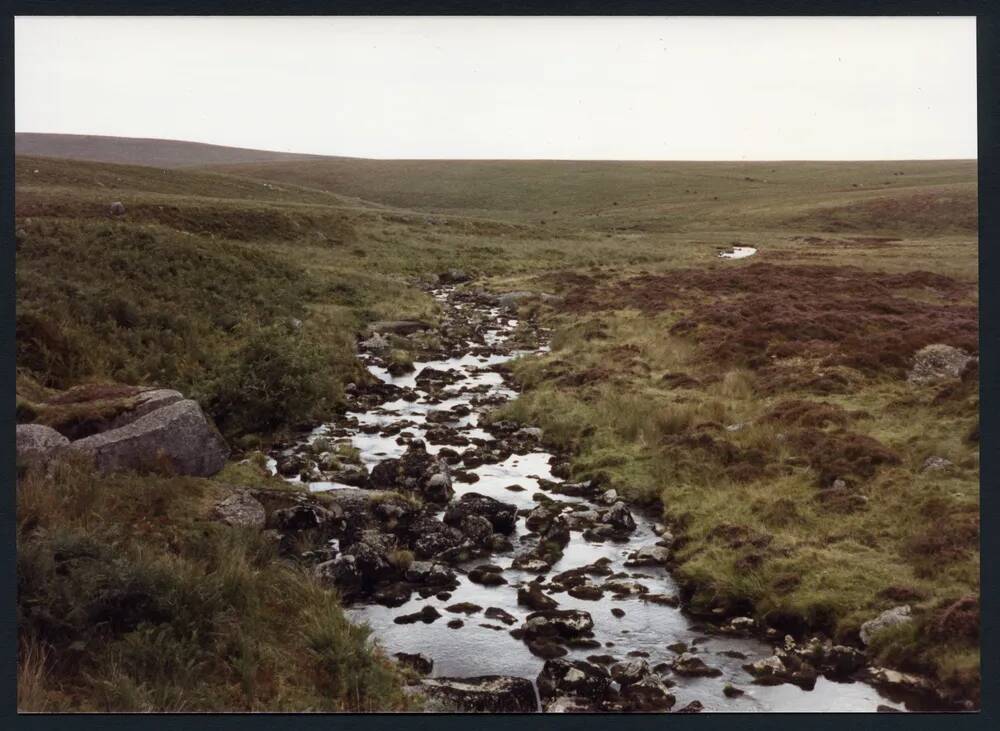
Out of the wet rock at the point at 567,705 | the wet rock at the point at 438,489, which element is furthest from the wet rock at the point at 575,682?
the wet rock at the point at 438,489

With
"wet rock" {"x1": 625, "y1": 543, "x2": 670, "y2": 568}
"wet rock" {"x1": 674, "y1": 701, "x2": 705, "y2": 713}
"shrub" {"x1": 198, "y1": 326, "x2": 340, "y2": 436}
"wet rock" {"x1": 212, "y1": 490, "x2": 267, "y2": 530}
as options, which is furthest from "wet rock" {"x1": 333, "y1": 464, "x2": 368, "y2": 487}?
"wet rock" {"x1": 674, "y1": 701, "x2": 705, "y2": 713}

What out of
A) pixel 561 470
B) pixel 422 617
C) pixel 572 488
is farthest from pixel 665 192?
pixel 422 617

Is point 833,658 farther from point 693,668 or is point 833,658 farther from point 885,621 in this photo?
point 693,668

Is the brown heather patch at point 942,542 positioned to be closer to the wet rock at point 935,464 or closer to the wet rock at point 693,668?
the wet rock at point 935,464

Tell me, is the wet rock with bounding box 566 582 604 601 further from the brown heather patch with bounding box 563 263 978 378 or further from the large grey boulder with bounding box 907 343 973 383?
the large grey boulder with bounding box 907 343 973 383

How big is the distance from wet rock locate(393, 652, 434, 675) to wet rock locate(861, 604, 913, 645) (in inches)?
202

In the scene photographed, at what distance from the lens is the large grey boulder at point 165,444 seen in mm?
10641

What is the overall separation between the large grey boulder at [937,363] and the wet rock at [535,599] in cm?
1321

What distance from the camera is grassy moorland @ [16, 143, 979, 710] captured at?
7.21 meters

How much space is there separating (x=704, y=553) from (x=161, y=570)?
7.37 metres

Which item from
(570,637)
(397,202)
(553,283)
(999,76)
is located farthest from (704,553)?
(397,202)

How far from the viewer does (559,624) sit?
29.9 ft

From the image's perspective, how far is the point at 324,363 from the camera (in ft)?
66.4

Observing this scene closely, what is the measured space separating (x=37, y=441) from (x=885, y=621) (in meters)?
11.2
